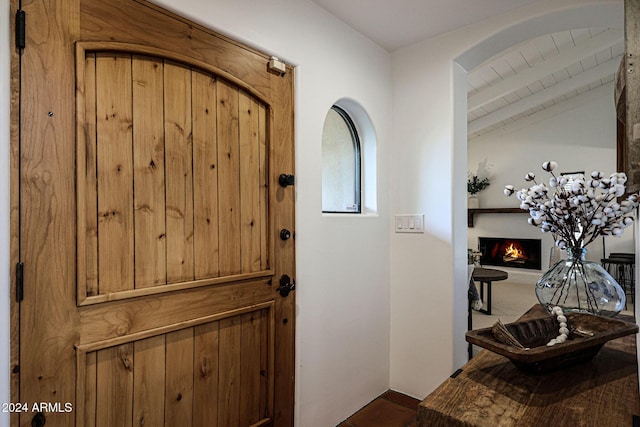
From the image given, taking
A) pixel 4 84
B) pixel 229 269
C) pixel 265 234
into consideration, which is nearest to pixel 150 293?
pixel 229 269

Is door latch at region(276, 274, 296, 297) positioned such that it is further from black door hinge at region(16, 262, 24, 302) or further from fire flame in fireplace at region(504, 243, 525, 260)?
fire flame in fireplace at region(504, 243, 525, 260)

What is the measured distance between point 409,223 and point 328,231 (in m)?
0.66

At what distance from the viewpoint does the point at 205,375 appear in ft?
4.60

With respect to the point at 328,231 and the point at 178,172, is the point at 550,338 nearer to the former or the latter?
the point at 328,231

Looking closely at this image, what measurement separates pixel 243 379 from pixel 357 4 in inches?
76.2

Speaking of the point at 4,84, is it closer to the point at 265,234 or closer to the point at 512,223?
the point at 265,234

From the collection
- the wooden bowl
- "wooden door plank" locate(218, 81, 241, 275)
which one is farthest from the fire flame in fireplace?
"wooden door plank" locate(218, 81, 241, 275)

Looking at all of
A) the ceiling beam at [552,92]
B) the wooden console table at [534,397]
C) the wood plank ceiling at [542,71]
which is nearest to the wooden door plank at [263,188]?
the wooden console table at [534,397]

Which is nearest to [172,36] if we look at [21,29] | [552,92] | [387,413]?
[21,29]

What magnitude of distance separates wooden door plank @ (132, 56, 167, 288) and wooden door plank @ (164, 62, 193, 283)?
0.02 meters

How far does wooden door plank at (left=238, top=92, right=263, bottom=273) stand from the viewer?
1.55 metres

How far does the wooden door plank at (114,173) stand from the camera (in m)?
1.14

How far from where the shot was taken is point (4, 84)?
38.0 inches

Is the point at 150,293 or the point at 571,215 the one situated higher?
the point at 571,215
